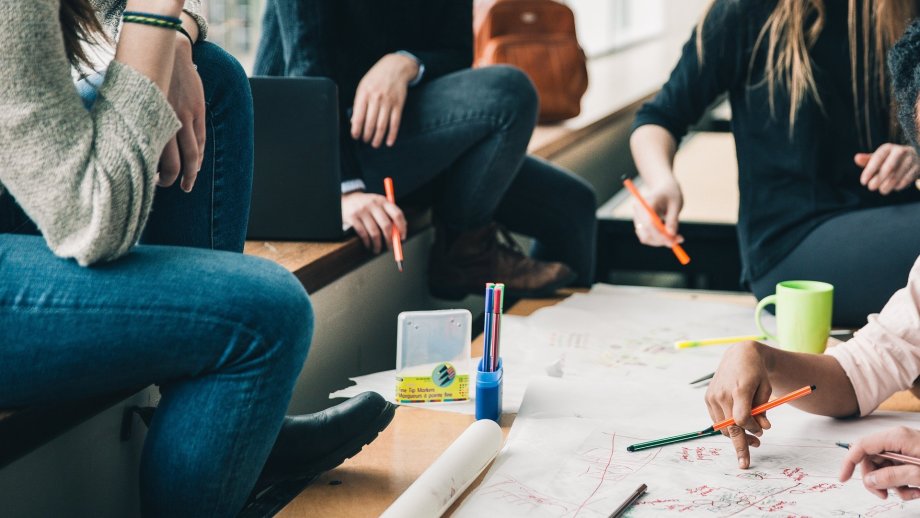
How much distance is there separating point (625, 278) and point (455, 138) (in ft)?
2.66

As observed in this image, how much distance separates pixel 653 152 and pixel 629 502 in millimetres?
857

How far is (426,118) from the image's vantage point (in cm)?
162

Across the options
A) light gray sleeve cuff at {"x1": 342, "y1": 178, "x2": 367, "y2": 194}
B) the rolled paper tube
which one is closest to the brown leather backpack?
light gray sleeve cuff at {"x1": 342, "y1": 178, "x2": 367, "y2": 194}

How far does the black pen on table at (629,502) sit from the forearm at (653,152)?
744mm

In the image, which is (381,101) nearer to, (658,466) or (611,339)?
(611,339)

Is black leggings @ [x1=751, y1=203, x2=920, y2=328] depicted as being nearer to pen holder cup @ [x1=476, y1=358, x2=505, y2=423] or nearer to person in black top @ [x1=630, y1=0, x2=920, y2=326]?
person in black top @ [x1=630, y1=0, x2=920, y2=326]

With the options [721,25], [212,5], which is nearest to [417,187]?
[721,25]

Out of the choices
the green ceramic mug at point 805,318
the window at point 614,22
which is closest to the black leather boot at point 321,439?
the green ceramic mug at point 805,318

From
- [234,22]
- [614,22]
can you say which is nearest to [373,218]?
[234,22]

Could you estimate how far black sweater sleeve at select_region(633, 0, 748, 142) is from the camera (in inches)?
64.9

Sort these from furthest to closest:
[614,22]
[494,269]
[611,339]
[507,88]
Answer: [614,22]
[494,269]
[507,88]
[611,339]

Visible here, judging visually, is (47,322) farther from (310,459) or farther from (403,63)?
(403,63)

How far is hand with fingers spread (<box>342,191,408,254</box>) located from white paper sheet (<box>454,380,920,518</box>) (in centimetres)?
46

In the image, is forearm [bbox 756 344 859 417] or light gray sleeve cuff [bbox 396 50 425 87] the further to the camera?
light gray sleeve cuff [bbox 396 50 425 87]
